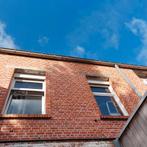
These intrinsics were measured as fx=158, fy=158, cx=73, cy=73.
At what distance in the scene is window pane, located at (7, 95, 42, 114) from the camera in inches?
191

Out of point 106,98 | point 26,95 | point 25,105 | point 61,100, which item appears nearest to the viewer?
point 25,105

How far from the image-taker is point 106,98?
6348 mm

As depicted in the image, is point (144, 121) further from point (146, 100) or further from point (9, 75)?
point (9, 75)

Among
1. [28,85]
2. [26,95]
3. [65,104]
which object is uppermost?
[28,85]

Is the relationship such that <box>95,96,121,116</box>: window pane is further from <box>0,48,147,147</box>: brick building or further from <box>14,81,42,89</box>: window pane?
<box>14,81,42,89</box>: window pane

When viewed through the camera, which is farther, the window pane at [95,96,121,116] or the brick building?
the window pane at [95,96,121,116]

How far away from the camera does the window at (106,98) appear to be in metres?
5.77

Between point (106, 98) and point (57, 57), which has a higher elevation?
point (57, 57)

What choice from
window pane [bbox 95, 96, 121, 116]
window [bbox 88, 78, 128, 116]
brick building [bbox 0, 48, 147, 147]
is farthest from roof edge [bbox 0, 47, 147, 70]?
window pane [bbox 95, 96, 121, 116]

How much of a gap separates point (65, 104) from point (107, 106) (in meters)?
1.77

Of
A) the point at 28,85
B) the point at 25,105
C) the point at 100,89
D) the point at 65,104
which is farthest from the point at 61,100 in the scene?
the point at 100,89

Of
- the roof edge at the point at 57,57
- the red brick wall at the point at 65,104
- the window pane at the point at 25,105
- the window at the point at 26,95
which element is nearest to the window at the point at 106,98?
the red brick wall at the point at 65,104

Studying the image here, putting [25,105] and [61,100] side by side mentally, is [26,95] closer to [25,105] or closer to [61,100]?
[25,105]

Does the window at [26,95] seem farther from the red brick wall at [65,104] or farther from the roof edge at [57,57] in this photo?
the roof edge at [57,57]
